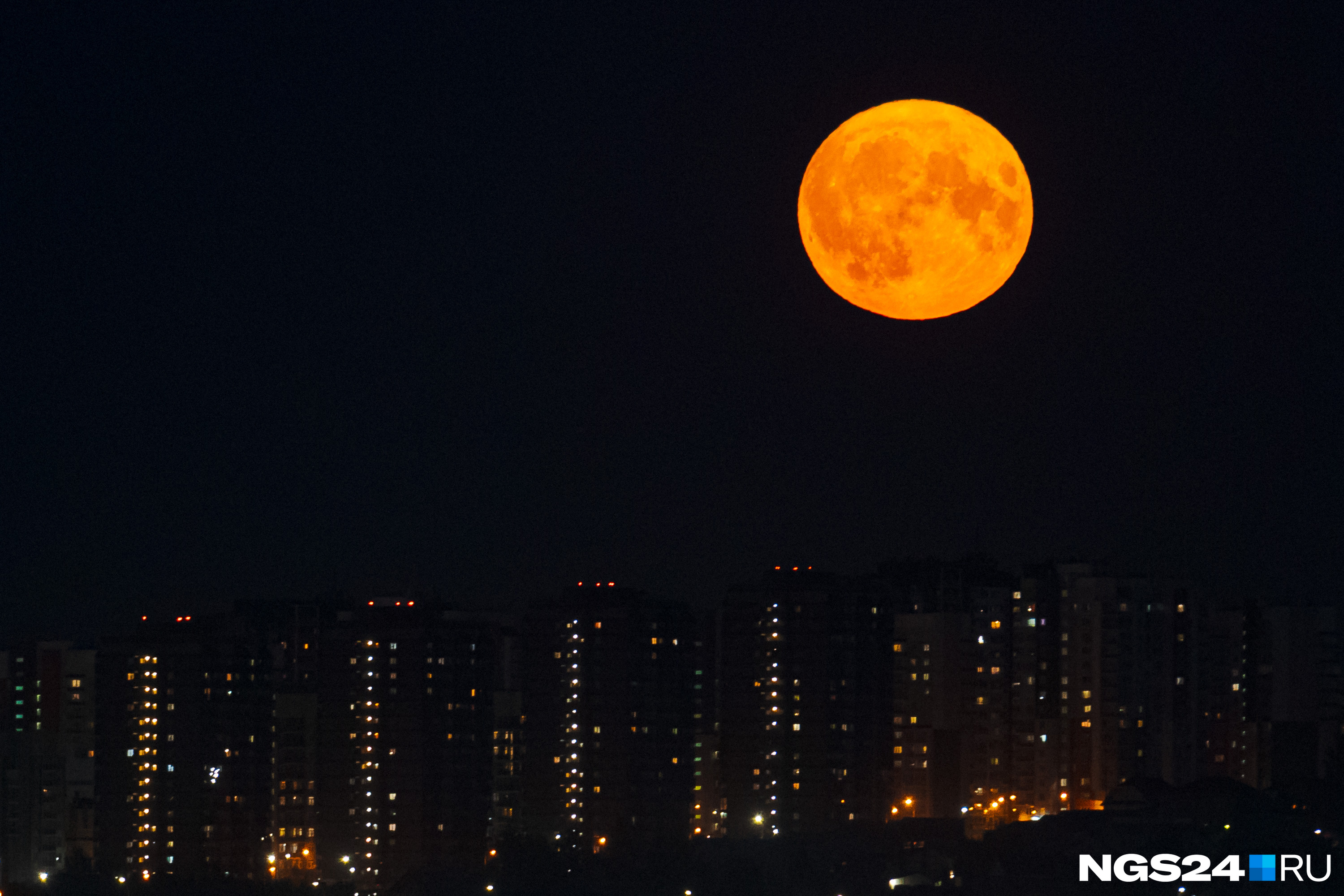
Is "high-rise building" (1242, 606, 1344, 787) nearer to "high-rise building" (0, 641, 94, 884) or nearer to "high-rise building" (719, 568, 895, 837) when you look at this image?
"high-rise building" (719, 568, 895, 837)

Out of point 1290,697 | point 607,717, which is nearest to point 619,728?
point 607,717

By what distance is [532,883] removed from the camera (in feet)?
178

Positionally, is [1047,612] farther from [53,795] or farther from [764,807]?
[53,795]

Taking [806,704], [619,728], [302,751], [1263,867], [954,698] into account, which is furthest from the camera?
[954,698]

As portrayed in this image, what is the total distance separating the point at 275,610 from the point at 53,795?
27.6ft

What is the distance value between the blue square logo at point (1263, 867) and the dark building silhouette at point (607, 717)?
16377mm

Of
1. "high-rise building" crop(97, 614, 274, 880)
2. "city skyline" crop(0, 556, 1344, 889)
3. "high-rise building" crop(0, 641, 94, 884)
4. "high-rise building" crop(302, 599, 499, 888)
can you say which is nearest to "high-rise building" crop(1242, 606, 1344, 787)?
"city skyline" crop(0, 556, 1344, 889)

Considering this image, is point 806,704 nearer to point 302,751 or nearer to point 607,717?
point 607,717

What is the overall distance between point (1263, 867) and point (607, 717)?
19.3 metres

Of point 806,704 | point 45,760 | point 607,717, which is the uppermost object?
point 806,704

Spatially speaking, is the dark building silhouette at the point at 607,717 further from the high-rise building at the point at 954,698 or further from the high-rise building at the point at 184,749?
the high-rise building at the point at 184,749

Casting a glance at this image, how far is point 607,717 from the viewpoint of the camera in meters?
62.2

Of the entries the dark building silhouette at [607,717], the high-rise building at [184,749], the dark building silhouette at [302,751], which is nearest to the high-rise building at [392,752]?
the dark building silhouette at [302,751]

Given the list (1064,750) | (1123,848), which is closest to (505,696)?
(1064,750)
